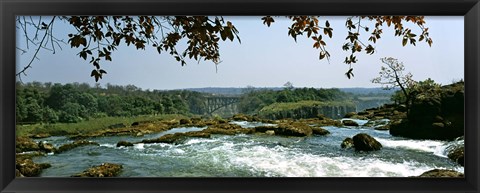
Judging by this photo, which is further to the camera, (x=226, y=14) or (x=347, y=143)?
(x=347, y=143)

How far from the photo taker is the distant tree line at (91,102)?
1800mm

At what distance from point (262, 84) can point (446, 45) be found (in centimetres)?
80

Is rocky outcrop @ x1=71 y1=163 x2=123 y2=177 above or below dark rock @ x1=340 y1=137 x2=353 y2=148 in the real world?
below

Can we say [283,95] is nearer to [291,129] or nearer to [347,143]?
[291,129]

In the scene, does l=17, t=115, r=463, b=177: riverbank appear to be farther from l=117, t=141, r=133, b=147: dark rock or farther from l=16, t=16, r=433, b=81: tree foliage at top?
l=16, t=16, r=433, b=81: tree foliage at top

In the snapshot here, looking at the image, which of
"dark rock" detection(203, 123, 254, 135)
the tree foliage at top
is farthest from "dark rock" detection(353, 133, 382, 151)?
"dark rock" detection(203, 123, 254, 135)

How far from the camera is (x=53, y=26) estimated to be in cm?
182

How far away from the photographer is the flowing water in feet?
5.92

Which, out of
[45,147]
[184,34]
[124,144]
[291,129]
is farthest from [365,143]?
[45,147]

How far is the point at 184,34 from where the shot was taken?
1856 mm

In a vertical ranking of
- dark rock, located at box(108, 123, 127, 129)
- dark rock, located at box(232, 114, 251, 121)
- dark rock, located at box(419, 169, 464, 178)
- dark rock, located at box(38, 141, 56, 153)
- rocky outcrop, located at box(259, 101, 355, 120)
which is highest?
rocky outcrop, located at box(259, 101, 355, 120)

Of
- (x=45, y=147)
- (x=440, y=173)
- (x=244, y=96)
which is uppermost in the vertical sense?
(x=244, y=96)

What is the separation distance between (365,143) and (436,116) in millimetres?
329
